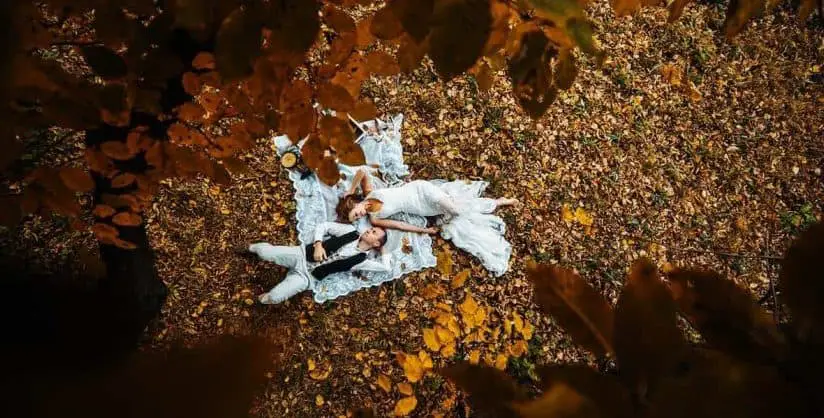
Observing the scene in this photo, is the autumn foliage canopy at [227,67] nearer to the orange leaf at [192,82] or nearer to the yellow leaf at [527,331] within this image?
the orange leaf at [192,82]

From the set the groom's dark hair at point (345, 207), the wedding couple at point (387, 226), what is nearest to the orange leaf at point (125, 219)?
the wedding couple at point (387, 226)

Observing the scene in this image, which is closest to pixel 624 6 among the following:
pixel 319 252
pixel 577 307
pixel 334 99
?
pixel 334 99

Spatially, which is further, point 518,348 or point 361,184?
point 361,184

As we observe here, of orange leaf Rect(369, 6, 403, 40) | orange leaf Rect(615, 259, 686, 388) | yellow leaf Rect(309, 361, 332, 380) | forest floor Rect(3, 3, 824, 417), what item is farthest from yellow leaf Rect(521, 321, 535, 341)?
orange leaf Rect(615, 259, 686, 388)

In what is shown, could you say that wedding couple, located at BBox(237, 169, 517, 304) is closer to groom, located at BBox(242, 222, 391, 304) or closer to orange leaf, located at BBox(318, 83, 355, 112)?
groom, located at BBox(242, 222, 391, 304)

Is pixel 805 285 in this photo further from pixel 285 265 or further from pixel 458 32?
pixel 285 265

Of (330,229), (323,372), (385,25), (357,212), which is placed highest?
(385,25)

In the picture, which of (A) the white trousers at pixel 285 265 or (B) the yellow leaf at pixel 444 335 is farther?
(B) the yellow leaf at pixel 444 335

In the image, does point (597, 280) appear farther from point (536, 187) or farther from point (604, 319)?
point (604, 319)
